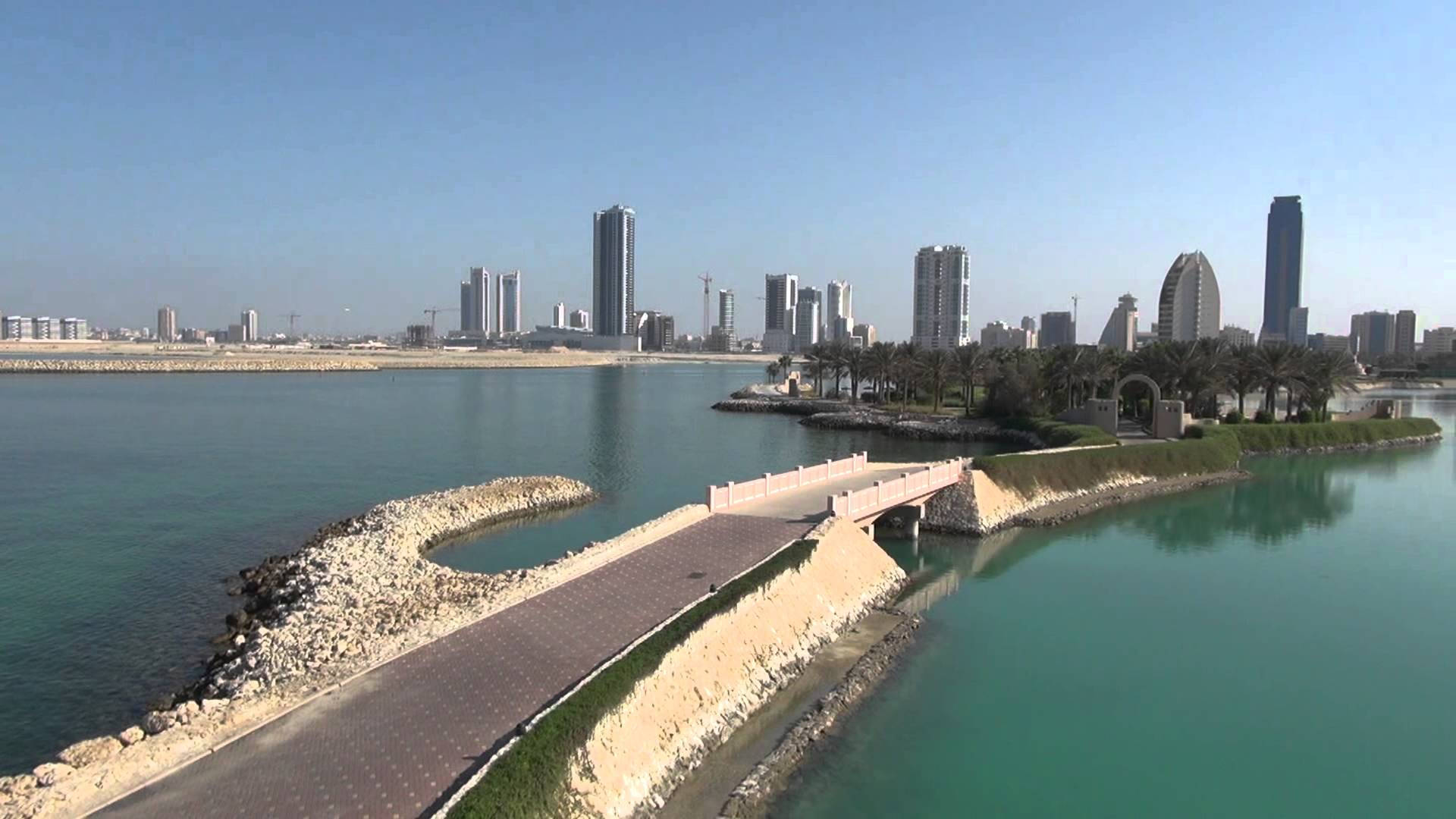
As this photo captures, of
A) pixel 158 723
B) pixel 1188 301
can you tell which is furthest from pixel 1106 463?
pixel 1188 301

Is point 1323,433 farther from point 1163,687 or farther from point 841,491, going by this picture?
point 1163,687

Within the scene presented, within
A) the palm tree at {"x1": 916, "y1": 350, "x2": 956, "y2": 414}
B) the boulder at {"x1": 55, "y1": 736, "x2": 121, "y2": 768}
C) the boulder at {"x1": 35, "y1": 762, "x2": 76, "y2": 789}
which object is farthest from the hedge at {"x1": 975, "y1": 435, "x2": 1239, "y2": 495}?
the boulder at {"x1": 35, "y1": 762, "x2": 76, "y2": 789}

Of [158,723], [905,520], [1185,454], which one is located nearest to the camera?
[158,723]

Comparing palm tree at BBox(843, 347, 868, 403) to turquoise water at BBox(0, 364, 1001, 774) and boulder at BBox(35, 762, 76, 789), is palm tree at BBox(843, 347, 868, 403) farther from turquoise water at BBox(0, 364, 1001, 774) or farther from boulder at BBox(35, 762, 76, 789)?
boulder at BBox(35, 762, 76, 789)

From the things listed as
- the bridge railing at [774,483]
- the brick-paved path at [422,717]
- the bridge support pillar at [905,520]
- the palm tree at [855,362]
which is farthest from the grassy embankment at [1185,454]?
the palm tree at [855,362]

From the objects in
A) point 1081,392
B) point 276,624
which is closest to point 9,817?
point 276,624

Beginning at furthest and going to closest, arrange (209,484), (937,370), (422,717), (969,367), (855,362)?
(855,362)
(937,370)
(969,367)
(209,484)
(422,717)
